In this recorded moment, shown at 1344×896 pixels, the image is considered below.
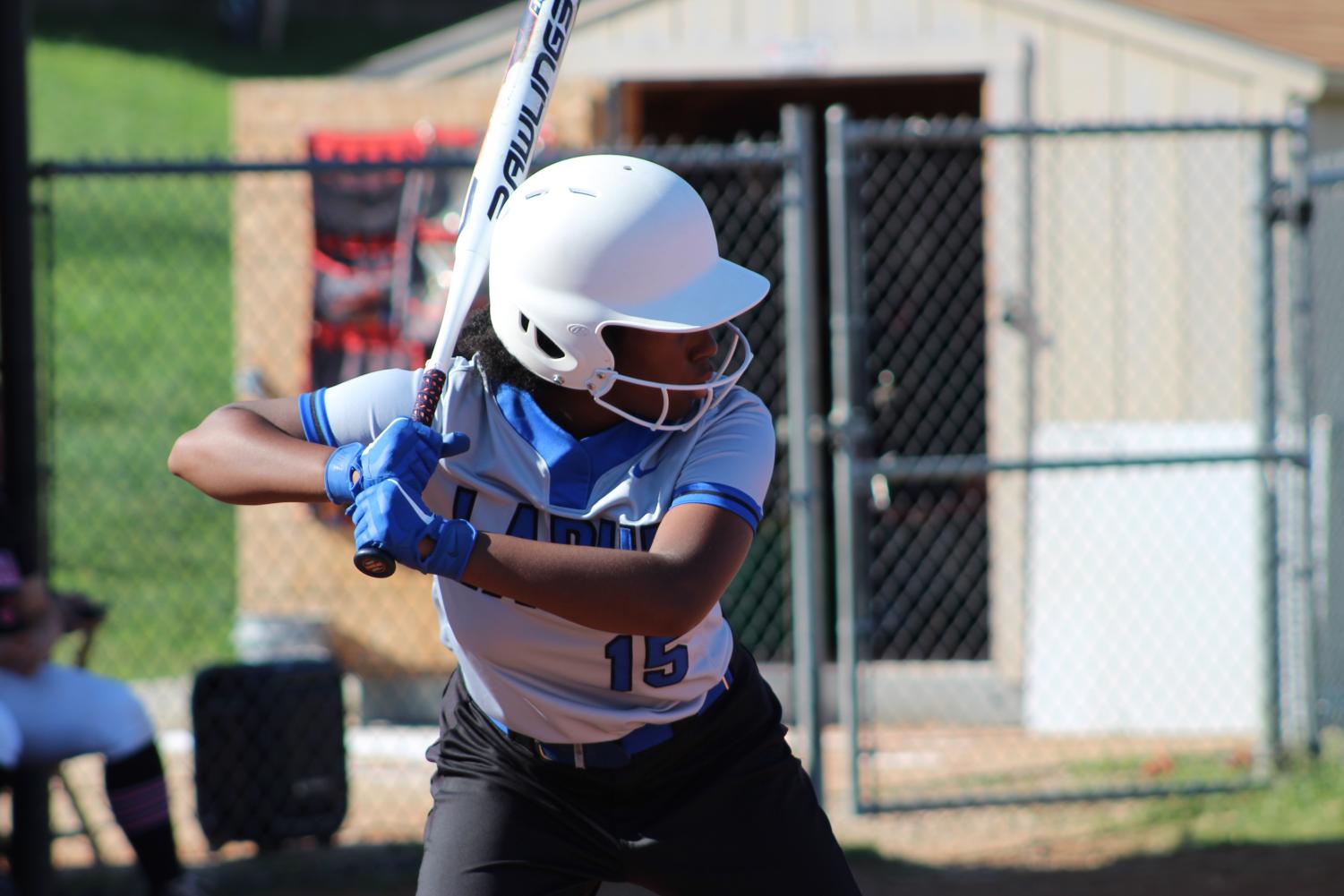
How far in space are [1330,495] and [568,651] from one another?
17.0ft

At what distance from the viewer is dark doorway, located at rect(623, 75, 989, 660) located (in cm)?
788

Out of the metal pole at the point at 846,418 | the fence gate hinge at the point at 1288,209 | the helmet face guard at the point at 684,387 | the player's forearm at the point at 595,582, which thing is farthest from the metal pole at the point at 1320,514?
the player's forearm at the point at 595,582

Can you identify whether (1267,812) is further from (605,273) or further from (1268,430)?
(605,273)

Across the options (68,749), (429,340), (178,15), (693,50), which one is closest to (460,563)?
(68,749)

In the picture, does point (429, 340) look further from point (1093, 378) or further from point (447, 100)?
point (1093, 378)

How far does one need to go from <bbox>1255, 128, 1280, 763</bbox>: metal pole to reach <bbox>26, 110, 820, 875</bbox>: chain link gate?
5.61 ft

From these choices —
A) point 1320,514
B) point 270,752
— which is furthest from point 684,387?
point 1320,514

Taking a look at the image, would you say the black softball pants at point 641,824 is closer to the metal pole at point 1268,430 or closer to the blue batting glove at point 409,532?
the blue batting glove at point 409,532

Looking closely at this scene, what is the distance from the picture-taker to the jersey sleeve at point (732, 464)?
2486 mm

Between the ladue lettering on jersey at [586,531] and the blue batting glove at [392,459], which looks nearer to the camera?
the blue batting glove at [392,459]

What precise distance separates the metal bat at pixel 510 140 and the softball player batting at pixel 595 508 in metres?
0.10

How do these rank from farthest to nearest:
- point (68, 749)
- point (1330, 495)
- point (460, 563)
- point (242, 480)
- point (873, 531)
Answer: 1. point (873, 531)
2. point (1330, 495)
3. point (68, 749)
4. point (242, 480)
5. point (460, 563)

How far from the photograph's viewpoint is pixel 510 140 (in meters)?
2.87

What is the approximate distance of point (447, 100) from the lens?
23.4ft
